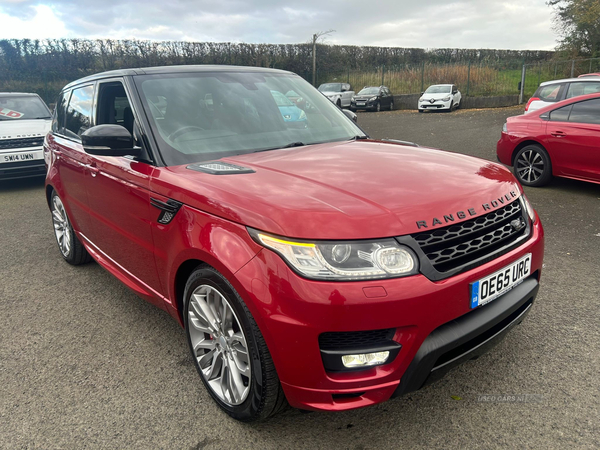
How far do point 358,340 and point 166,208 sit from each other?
125 cm

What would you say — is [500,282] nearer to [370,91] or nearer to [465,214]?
[465,214]

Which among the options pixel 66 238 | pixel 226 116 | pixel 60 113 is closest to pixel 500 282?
pixel 226 116

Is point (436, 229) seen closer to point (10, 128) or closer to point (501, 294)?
point (501, 294)

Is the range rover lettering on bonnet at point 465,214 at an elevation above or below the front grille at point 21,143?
above

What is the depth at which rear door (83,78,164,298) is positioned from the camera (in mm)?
2732

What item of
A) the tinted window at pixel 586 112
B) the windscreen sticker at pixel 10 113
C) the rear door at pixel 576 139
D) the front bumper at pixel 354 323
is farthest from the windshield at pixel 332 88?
the front bumper at pixel 354 323

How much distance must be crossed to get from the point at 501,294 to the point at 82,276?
3.66 metres

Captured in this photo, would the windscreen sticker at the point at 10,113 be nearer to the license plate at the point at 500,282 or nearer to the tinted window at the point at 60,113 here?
the tinted window at the point at 60,113

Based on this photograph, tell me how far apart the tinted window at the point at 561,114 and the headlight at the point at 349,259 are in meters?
6.12

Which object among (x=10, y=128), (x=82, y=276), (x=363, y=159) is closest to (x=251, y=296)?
(x=363, y=159)

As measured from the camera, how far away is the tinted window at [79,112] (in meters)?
3.77

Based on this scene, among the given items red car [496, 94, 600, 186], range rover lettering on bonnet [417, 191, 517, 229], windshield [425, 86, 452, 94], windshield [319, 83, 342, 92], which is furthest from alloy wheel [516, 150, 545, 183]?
windshield [319, 83, 342, 92]

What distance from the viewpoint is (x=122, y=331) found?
10.8ft

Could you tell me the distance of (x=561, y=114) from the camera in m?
6.79
